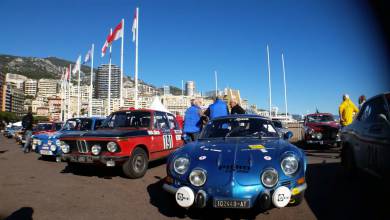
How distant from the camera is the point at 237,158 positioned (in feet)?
13.5

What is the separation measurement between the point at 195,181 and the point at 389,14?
6436mm

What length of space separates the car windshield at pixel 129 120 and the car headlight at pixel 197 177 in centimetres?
420

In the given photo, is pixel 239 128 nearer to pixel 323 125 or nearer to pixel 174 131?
pixel 174 131

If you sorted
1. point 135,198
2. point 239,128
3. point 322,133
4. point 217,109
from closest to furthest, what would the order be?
1. point 135,198
2. point 239,128
3. point 217,109
4. point 322,133

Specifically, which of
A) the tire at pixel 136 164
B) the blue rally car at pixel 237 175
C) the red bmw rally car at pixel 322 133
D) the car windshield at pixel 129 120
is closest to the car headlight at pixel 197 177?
the blue rally car at pixel 237 175

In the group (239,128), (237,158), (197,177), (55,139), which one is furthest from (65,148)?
(237,158)

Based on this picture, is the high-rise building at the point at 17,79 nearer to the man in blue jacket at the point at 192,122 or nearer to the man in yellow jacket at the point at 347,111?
the man in blue jacket at the point at 192,122

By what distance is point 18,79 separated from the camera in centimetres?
19362

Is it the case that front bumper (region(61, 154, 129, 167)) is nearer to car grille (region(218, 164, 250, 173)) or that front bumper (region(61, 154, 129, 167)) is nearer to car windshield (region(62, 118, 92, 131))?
car grille (region(218, 164, 250, 173))

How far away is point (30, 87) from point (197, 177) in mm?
208372

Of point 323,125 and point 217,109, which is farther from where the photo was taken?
point 323,125

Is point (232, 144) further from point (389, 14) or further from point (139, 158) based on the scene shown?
point (389, 14)

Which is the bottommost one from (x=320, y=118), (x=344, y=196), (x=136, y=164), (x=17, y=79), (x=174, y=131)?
(x=344, y=196)

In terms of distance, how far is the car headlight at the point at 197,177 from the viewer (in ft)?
12.8
